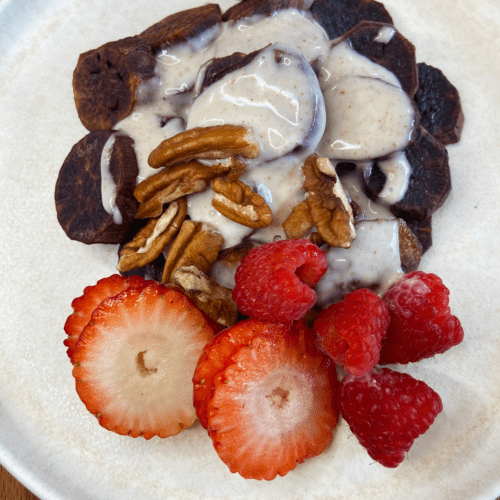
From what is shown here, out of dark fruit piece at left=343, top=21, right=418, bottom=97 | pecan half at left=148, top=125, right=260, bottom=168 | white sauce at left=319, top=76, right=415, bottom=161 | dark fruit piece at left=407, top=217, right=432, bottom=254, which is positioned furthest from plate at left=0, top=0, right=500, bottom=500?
pecan half at left=148, top=125, right=260, bottom=168

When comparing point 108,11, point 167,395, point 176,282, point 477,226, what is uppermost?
point 108,11

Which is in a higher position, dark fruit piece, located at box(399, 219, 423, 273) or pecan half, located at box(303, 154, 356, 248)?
pecan half, located at box(303, 154, 356, 248)

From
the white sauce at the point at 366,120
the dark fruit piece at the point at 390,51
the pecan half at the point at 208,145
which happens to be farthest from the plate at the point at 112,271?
the pecan half at the point at 208,145

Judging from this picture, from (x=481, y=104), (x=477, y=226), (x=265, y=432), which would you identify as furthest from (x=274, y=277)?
(x=481, y=104)

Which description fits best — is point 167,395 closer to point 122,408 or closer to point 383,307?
point 122,408

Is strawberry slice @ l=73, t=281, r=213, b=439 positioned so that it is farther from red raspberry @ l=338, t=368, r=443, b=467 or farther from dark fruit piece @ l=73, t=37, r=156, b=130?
dark fruit piece @ l=73, t=37, r=156, b=130

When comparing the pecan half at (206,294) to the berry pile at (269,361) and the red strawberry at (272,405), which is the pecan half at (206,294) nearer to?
the berry pile at (269,361)
